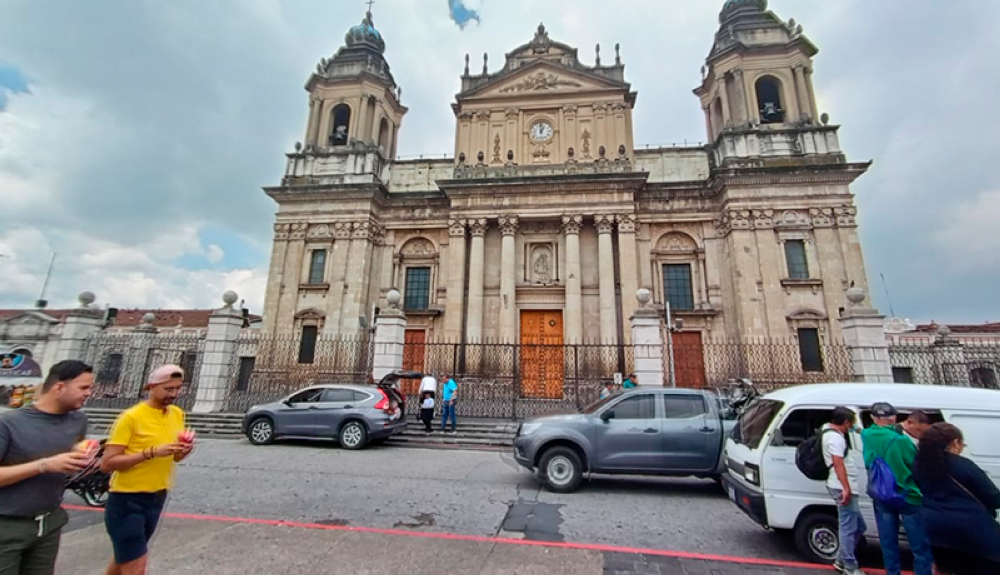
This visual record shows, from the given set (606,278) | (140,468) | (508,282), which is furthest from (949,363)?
(140,468)

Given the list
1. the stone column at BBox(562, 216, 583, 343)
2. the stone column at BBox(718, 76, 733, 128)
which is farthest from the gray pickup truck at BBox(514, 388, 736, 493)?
the stone column at BBox(718, 76, 733, 128)

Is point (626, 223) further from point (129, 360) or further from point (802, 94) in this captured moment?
point (129, 360)

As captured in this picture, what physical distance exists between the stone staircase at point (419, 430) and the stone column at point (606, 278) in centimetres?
779

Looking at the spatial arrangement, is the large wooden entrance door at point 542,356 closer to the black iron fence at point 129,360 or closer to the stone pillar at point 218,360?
the stone pillar at point 218,360

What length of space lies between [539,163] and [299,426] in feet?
54.3

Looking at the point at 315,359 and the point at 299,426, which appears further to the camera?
the point at 315,359

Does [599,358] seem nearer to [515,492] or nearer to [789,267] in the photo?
[789,267]

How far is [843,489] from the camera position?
389 centimetres

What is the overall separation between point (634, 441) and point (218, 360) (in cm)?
1360

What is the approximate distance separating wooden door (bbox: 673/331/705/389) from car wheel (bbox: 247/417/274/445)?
15.7 meters

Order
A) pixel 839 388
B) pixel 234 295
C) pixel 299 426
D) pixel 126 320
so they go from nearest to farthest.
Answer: pixel 839 388, pixel 299 426, pixel 234 295, pixel 126 320

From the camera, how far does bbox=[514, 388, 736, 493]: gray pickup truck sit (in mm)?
7035

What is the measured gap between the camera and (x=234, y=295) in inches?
591

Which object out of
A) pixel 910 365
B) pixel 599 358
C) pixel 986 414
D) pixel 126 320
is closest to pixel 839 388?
pixel 986 414
